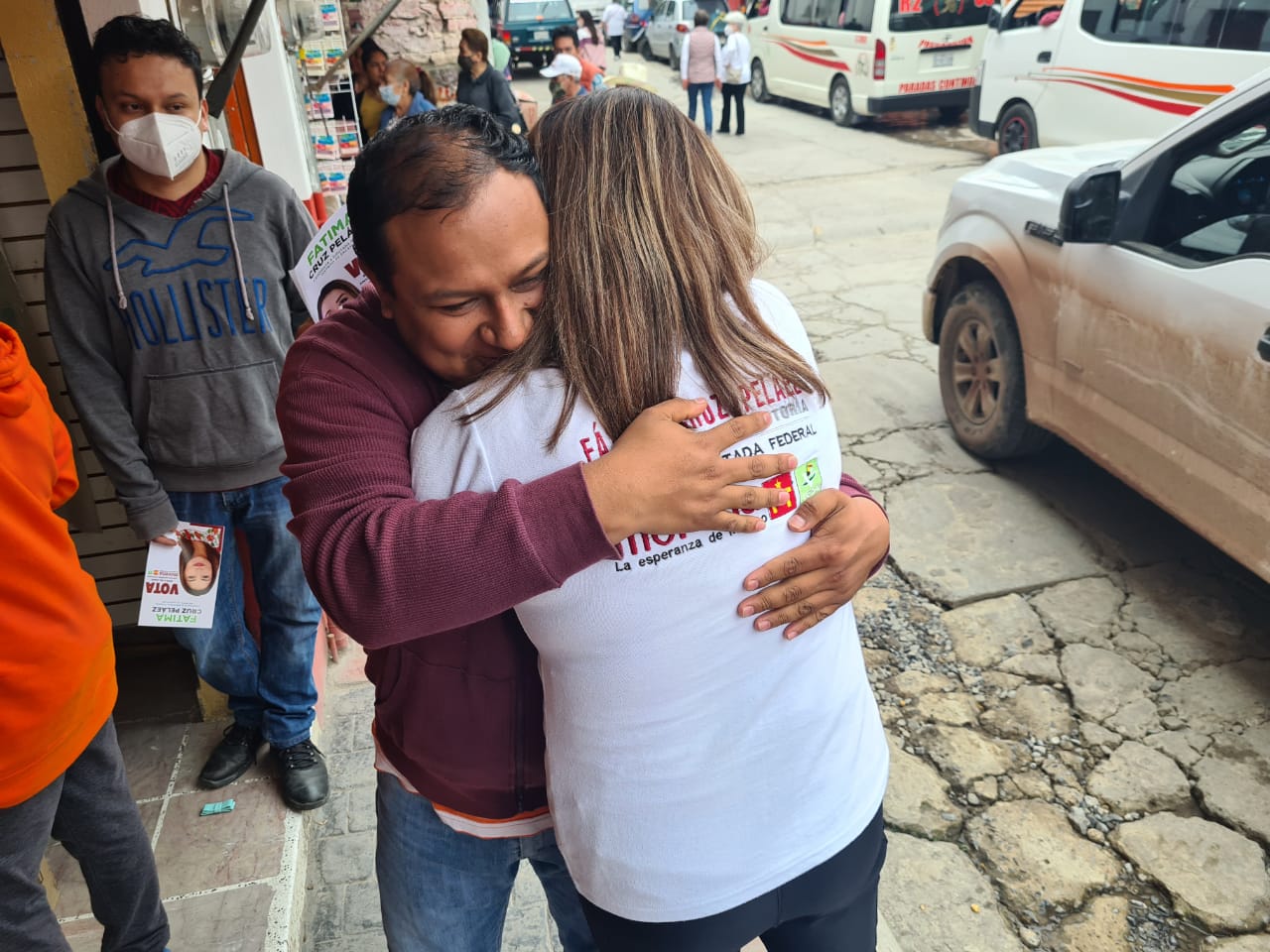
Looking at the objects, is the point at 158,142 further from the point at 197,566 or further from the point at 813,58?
the point at 813,58

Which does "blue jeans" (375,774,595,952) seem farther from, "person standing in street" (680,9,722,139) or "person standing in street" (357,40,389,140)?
"person standing in street" (680,9,722,139)

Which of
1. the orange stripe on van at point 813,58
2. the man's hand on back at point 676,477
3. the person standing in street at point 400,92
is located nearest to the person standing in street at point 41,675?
the man's hand on back at point 676,477

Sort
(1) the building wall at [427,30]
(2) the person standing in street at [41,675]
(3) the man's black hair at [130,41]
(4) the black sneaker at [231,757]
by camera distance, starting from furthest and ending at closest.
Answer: (1) the building wall at [427,30] < (4) the black sneaker at [231,757] < (3) the man's black hair at [130,41] < (2) the person standing in street at [41,675]

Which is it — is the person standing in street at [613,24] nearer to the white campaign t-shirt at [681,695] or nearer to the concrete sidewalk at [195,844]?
the concrete sidewalk at [195,844]

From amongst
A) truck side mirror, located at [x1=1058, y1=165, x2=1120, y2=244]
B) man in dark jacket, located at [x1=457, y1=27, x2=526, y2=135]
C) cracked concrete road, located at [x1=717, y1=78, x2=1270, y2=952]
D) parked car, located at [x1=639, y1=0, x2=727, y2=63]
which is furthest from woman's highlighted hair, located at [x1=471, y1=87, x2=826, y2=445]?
parked car, located at [x1=639, y1=0, x2=727, y2=63]

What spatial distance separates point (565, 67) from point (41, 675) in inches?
395

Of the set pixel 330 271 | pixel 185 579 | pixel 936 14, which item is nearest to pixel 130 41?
pixel 330 271

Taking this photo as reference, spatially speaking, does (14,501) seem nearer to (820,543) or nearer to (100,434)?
(100,434)

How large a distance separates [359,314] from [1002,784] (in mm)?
2404

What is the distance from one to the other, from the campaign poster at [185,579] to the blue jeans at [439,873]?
119cm

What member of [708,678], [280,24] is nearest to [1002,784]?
[708,678]

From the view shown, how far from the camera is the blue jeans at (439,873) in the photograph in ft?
4.60

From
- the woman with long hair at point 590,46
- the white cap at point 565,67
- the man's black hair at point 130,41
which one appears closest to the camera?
the man's black hair at point 130,41

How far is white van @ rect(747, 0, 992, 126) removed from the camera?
473 inches
